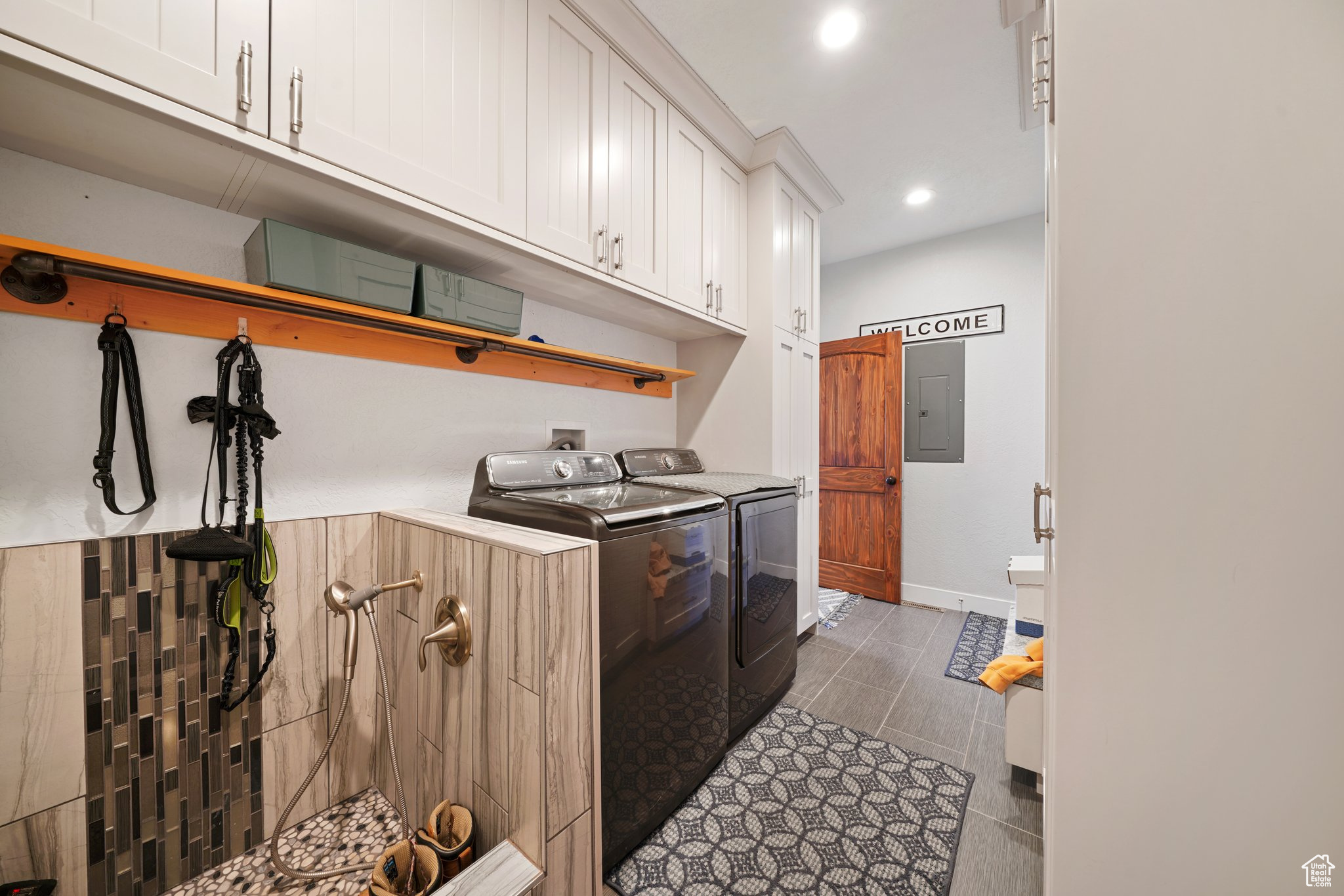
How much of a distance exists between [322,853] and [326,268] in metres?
1.49

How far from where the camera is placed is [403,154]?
1.14 m

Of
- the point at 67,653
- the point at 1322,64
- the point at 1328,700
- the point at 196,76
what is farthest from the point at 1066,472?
the point at 67,653

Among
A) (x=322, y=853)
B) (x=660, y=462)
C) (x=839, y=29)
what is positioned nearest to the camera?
(x=322, y=853)

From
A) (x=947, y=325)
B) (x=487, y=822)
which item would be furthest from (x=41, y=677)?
(x=947, y=325)

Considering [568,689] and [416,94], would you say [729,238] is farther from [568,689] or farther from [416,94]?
[568,689]

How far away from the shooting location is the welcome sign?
3244mm

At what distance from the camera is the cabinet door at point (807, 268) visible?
104 inches

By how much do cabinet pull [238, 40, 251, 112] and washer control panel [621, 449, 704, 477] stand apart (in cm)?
153

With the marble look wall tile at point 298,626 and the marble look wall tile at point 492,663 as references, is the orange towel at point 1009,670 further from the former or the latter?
the marble look wall tile at point 298,626

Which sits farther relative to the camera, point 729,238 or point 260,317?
point 729,238

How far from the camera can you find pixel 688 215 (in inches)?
80.2

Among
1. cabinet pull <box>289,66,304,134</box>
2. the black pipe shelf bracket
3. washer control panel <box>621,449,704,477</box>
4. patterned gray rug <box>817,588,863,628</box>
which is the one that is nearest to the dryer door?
washer control panel <box>621,449,704,477</box>

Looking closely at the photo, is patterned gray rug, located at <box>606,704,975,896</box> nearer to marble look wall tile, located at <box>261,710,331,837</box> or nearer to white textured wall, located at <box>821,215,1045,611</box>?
marble look wall tile, located at <box>261,710,331,837</box>

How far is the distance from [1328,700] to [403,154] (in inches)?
73.3
